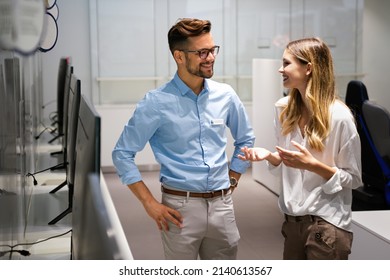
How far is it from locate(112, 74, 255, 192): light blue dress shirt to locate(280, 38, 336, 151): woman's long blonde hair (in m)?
0.30

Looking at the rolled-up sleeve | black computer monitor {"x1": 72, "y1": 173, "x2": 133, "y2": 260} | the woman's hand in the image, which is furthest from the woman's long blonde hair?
black computer monitor {"x1": 72, "y1": 173, "x2": 133, "y2": 260}

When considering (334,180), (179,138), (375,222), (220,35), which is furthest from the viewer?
(220,35)

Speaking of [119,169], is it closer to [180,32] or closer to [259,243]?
[180,32]

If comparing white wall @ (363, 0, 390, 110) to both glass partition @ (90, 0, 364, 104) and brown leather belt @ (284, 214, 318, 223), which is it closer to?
glass partition @ (90, 0, 364, 104)

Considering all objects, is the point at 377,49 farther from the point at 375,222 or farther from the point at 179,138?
the point at 179,138

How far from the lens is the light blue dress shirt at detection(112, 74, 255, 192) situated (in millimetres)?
1913

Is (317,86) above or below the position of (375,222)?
above

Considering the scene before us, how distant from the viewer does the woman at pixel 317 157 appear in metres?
1.76

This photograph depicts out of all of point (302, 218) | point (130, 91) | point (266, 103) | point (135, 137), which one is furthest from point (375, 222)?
point (130, 91)

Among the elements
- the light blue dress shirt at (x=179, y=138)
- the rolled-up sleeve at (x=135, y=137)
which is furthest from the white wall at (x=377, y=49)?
the rolled-up sleeve at (x=135, y=137)

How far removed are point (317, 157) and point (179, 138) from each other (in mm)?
402

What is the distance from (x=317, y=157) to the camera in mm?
1808
